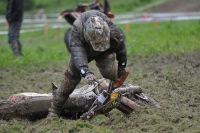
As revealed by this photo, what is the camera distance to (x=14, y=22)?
13906 millimetres

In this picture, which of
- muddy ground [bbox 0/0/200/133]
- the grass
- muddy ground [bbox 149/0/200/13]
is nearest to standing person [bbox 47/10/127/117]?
the grass

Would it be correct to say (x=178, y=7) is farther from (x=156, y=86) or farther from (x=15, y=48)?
(x=156, y=86)

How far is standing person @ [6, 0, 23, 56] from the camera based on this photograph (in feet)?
45.1

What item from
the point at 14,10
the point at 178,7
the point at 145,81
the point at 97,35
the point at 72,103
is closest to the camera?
the point at 97,35

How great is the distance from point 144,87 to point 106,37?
2980 millimetres

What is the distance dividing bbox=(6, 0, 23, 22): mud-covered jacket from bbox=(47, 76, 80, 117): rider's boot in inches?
290

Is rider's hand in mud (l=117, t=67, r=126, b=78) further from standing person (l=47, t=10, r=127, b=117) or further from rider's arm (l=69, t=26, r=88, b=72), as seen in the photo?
rider's arm (l=69, t=26, r=88, b=72)

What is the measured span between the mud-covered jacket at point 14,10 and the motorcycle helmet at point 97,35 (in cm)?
821

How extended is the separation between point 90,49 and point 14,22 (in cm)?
800

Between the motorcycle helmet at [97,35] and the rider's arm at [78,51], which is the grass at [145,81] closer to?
the rider's arm at [78,51]

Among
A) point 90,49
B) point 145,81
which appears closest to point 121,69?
point 90,49

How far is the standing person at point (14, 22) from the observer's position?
45.1ft

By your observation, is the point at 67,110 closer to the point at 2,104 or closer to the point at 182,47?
the point at 2,104

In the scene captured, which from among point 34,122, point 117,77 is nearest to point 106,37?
point 117,77
